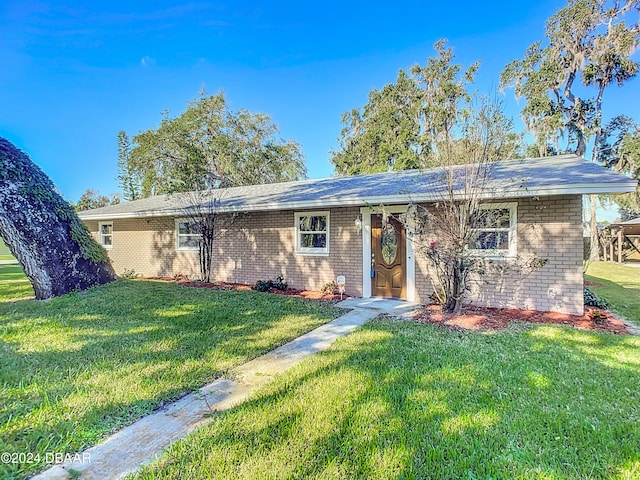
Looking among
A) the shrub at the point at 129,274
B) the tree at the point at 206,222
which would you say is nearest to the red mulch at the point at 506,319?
the tree at the point at 206,222

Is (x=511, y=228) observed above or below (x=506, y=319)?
above

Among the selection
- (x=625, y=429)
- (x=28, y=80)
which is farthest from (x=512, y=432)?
(x=28, y=80)

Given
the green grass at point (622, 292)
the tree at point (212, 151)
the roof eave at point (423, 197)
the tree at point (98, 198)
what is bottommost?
the green grass at point (622, 292)

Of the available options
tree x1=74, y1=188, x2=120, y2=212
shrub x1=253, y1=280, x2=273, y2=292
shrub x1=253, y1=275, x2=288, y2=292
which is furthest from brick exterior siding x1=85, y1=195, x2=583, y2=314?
tree x1=74, y1=188, x2=120, y2=212

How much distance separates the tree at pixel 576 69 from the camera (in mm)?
17625

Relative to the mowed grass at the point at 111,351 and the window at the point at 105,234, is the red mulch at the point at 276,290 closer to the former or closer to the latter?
the mowed grass at the point at 111,351

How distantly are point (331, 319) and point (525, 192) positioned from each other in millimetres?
4452

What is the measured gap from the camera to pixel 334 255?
930cm

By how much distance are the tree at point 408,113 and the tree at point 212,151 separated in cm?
624

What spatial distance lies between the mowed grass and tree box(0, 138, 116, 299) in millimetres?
543

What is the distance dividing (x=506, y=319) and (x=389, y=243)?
3197mm

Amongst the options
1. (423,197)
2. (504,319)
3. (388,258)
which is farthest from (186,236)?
(504,319)

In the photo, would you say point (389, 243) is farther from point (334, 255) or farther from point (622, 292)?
point (622, 292)

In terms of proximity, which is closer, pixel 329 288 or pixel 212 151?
pixel 329 288
